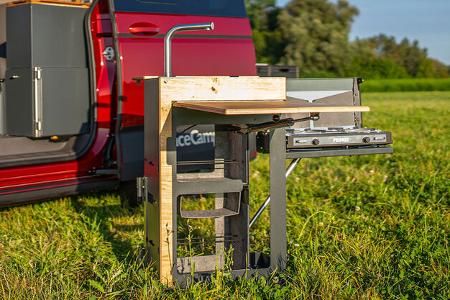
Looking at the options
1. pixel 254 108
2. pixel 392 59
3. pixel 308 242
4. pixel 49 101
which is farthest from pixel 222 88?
pixel 392 59

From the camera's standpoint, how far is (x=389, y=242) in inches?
187

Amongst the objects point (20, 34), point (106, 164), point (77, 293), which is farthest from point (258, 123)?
point (20, 34)

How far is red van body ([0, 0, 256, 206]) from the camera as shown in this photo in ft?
16.8

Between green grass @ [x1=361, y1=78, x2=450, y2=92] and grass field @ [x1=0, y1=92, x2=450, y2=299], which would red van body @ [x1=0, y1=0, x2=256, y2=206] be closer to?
grass field @ [x1=0, y1=92, x2=450, y2=299]

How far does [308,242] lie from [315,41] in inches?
1699

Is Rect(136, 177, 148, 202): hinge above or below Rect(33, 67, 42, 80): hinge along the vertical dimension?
below

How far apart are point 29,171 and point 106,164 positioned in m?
0.52

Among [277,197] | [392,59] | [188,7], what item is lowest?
[277,197]

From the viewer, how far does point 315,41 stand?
4709 centimetres

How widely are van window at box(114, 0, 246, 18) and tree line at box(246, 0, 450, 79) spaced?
1466 inches

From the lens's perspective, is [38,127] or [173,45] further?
[173,45]

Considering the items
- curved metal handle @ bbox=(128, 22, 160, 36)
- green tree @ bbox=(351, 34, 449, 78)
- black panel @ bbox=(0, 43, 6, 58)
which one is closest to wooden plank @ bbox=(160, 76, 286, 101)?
curved metal handle @ bbox=(128, 22, 160, 36)

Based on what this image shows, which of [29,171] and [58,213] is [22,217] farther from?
[29,171]

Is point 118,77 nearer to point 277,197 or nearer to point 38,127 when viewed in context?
point 38,127
